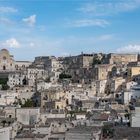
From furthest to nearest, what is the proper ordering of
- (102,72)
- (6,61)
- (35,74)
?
1. (6,61)
2. (35,74)
3. (102,72)

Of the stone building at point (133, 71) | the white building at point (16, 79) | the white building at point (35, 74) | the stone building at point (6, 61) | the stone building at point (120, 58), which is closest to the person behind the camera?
the stone building at point (133, 71)

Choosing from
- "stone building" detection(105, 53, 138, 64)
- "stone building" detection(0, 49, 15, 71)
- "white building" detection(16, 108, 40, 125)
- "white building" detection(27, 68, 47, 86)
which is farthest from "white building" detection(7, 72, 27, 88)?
"white building" detection(16, 108, 40, 125)

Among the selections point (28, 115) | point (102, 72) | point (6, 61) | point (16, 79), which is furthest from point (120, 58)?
point (28, 115)

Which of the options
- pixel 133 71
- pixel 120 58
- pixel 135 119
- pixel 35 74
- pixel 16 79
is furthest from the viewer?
pixel 120 58

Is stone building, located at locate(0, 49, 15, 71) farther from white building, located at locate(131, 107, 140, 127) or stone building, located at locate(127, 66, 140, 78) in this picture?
white building, located at locate(131, 107, 140, 127)

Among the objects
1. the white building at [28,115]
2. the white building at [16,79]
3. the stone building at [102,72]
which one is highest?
the stone building at [102,72]

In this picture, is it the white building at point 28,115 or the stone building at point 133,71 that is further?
the stone building at point 133,71

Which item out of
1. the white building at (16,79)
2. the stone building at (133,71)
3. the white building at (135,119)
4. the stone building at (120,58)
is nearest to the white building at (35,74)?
the white building at (16,79)

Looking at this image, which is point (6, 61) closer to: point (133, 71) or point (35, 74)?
point (35, 74)

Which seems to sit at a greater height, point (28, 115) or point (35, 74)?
point (35, 74)

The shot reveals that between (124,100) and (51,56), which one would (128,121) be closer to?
(124,100)

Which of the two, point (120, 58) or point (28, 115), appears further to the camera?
point (120, 58)

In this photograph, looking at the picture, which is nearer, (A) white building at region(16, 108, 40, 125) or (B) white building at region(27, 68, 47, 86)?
(A) white building at region(16, 108, 40, 125)

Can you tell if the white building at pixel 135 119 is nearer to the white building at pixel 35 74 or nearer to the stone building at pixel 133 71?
the stone building at pixel 133 71
